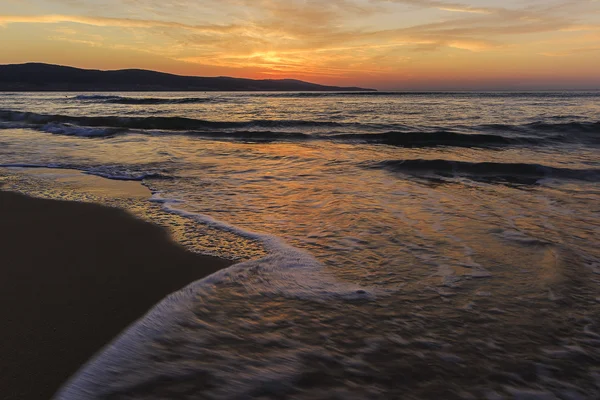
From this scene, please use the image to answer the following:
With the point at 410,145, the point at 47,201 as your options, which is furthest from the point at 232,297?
the point at 410,145

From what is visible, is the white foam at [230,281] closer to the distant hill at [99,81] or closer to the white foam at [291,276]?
the white foam at [291,276]

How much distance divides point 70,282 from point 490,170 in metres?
9.24

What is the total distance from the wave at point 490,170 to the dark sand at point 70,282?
21.7ft

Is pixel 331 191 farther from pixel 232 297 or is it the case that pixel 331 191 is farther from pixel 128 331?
pixel 128 331

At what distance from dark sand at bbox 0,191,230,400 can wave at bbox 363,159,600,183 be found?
660 cm

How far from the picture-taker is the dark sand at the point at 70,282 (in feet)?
7.91

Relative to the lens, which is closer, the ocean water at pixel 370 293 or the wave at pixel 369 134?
the ocean water at pixel 370 293

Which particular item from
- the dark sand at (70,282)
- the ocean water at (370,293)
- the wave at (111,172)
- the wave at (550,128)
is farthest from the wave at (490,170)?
the wave at (550,128)

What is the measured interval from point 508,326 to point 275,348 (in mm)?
1645

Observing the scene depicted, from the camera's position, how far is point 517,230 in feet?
16.3

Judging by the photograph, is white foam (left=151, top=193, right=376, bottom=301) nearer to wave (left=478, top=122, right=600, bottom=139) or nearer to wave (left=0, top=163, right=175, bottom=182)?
wave (left=0, top=163, right=175, bottom=182)

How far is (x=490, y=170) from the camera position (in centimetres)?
981

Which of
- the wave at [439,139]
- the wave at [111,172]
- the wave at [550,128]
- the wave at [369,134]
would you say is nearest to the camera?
the wave at [111,172]

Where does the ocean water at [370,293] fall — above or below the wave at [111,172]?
below
